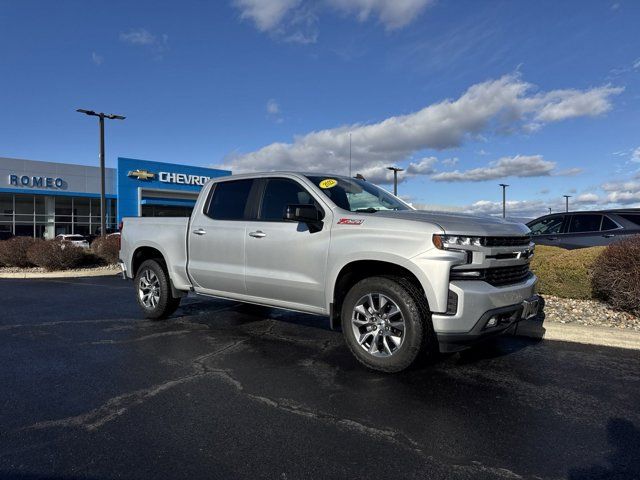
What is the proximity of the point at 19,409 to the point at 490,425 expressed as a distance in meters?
3.58

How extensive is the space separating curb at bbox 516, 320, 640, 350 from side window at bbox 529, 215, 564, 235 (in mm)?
4956

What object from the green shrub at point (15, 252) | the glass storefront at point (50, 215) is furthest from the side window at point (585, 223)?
the glass storefront at point (50, 215)

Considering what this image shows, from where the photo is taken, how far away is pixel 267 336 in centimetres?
595

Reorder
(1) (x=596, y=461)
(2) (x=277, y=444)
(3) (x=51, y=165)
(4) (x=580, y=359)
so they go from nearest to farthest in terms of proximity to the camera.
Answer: (1) (x=596, y=461), (2) (x=277, y=444), (4) (x=580, y=359), (3) (x=51, y=165)

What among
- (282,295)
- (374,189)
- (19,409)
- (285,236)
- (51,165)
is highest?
(51,165)

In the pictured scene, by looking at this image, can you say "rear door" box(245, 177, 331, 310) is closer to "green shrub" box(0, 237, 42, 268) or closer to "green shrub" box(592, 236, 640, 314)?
"green shrub" box(592, 236, 640, 314)

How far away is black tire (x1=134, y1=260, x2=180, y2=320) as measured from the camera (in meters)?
6.62

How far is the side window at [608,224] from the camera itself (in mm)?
9078

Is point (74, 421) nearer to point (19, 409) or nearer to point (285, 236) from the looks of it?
point (19, 409)

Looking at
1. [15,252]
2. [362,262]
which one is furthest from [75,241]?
[362,262]

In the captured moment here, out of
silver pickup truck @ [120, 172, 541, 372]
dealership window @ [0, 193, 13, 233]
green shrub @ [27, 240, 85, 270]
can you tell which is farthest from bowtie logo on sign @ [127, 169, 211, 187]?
silver pickup truck @ [120, 172, 541, 372]

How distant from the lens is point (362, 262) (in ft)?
14.8

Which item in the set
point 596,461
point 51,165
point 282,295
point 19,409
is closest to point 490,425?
point 596,461

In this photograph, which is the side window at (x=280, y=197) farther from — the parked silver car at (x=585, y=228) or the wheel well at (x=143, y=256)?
the parked silver car at (x=585, y=228)
